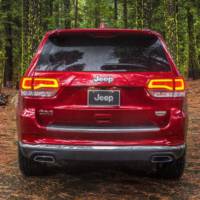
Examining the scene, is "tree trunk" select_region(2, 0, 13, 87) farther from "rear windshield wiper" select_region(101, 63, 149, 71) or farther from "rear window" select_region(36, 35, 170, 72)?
"rear windshield wiper" select_region(101, 63, 149, 71)

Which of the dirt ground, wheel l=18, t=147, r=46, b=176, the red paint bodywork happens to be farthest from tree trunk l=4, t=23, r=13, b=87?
the red paint bodywork

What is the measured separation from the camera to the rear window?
538 cm

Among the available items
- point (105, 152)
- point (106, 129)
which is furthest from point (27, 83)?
point (105, 152)

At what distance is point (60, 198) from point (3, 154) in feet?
9.67

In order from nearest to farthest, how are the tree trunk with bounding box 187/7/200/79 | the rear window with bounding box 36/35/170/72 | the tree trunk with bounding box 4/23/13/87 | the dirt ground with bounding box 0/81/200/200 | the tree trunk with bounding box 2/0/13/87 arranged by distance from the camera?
the rear window with bounding box 36/35/170/72 < the dirt ground with bounding box 0/81/200/200 < the tree trunk with bounding box 2/0/13/87 < the tree trunk with bounding box 187/7/200/79 < the tree trunk with bounding box 4/23/13/87

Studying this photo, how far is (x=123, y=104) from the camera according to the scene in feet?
17.2

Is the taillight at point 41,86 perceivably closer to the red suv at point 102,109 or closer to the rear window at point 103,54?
the red suv at point 102,109

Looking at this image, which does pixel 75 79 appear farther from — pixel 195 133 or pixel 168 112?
pixel 195 133

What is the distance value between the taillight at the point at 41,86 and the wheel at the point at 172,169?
1985 millimetres

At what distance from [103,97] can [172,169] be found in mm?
1691

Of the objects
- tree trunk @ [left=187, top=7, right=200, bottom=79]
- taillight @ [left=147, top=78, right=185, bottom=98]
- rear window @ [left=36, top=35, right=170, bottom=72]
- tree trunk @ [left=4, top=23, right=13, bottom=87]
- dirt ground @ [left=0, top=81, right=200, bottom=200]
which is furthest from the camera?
tree trunk @ [left=4, top=23, right=13, bottom=87]

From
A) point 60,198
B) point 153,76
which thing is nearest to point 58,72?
point 153,76

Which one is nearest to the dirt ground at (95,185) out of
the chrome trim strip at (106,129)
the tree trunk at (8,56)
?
the chrome trim strip at (106,129)

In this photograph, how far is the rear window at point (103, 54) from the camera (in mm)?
5383
